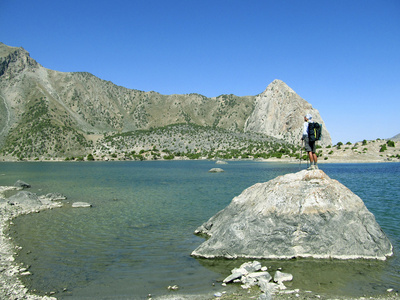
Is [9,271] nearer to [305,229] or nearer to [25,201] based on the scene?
[305,229]

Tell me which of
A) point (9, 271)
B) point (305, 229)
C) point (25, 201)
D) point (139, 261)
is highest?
point (305, 229)

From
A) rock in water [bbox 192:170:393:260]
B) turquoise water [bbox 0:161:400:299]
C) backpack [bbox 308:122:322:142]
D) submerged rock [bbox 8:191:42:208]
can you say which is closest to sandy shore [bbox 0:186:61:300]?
→ turquoise water [bbox 0:161:400:299]

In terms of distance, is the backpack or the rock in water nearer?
the rock in water

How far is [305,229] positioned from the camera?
14.4m

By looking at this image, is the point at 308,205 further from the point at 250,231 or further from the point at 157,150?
the point at 157,150

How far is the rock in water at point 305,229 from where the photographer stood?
14.2 meters

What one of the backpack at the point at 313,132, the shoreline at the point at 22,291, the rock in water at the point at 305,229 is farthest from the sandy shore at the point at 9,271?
the backpack at the point at 313,132

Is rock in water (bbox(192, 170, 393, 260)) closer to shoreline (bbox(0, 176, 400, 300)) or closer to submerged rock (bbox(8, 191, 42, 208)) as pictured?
shoreline (bbox(0, 176, 400, 300))

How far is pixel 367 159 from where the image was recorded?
3932 inches

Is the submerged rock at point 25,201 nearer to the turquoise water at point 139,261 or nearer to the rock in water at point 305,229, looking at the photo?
the turquoise water at point 139,261

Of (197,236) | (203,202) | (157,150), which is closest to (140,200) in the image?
(203,202)

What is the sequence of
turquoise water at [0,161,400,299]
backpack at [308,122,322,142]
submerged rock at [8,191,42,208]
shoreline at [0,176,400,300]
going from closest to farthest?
shoreline at [0,176,400,300] → turquoise water at [0,161,400,299] → backpack at [308,122,322,142] → submerged rock at [8,191,42,208]

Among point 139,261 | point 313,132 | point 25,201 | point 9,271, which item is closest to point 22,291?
point 9,271

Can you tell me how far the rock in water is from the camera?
14211 mm
